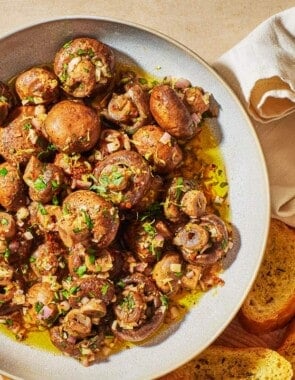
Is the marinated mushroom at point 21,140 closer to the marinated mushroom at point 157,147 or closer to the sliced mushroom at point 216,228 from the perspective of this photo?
the marinated mushroom at point 157,147

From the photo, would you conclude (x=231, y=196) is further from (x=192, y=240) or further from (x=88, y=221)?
(x=88, y=221)

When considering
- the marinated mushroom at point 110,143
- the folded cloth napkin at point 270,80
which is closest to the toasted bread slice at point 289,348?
the folded cloth napkin at point 270,80

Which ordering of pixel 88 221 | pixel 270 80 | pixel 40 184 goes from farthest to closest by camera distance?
pixel 270 80
pixel 40 184
pixel 88 221

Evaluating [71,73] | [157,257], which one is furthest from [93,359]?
[71,73]

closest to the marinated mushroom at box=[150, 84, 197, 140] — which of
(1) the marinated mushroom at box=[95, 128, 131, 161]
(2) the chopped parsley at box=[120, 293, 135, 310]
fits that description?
(1) the marinated mushroom at box=[95, 128, 131, 161]

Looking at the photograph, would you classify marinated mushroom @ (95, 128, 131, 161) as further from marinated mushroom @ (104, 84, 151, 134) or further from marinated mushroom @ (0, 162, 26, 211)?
marinated mushroom @ (0, 162, 26, 211)

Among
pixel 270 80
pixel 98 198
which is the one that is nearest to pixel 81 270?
pixel 98 198
